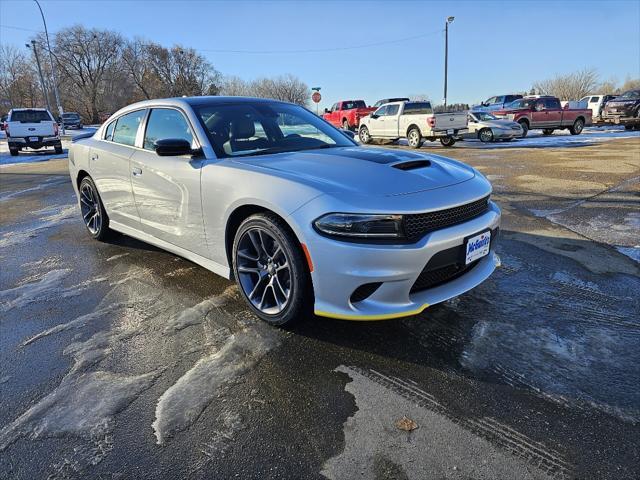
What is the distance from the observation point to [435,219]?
263 centimetres

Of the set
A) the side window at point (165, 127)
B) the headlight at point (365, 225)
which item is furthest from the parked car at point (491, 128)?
the headlight at point (365, 225)

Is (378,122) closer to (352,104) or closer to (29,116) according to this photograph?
(352,104)

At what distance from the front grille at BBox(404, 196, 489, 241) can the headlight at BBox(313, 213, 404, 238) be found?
0.22 feet

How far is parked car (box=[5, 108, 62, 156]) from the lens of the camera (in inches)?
679

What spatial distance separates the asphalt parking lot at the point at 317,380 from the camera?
6.34 feet

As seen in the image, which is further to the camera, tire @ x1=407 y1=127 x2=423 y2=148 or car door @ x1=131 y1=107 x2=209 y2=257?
tire @ x1=407 y1=127 x2=423 y2=148

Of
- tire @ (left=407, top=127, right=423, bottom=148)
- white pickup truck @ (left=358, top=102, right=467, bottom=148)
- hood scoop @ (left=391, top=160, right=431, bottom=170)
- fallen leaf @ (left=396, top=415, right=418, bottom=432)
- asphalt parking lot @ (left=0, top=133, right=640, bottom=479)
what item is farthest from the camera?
tire @ (left=407, top=127, right=423, bottom=148)

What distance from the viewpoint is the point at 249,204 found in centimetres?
298

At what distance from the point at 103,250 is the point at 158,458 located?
140 inches

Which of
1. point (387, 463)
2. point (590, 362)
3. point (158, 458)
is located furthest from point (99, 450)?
point (590, 362)

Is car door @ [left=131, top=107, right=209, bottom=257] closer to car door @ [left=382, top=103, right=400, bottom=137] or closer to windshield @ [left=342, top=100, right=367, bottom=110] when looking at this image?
car door @ [left=382, top=103, right=400, bottom=137]

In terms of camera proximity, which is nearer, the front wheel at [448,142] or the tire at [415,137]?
the tire at [415,137]

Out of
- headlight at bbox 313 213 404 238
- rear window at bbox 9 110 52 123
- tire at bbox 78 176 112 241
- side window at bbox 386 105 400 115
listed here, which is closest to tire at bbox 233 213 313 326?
headlight at bbox 313 213 404 238

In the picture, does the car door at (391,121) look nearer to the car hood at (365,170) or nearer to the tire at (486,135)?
the tire at (486,135)
